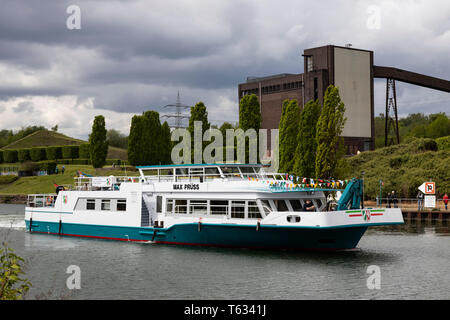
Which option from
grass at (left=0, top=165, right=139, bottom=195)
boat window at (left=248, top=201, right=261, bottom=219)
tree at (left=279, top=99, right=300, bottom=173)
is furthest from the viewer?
grass at (left=0, top=165, right=139, bottom=195)

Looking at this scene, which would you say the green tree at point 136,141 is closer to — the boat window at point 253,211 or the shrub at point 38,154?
the shrub at point 38,154

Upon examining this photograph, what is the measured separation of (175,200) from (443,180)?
38.6m

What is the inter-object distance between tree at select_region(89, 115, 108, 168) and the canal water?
6327 cm

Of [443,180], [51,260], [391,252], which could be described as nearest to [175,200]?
[51,260]

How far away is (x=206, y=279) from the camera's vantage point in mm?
23141

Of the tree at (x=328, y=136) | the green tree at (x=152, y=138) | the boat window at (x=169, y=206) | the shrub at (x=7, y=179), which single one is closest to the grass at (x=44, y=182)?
the shrub at (x=7, y=179)

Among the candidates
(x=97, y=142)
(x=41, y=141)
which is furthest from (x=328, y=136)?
(x=41, y=141)

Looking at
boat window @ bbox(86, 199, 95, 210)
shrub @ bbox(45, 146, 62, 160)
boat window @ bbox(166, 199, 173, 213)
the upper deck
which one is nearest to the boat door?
boat window @ bbox(166, 199, 173, 213)

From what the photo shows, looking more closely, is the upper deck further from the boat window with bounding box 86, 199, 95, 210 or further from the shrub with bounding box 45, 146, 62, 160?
the shrub with bounding box 45, 146, 62, 160

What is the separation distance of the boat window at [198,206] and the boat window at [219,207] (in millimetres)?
498

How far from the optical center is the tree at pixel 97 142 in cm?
9669

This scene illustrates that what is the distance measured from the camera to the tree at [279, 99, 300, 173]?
206 feet
